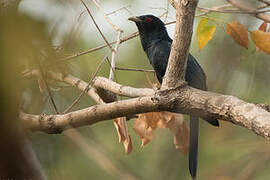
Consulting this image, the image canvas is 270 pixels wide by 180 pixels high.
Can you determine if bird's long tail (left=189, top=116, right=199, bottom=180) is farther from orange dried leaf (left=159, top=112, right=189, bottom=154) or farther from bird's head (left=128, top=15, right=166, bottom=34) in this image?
bird's head (left=128, top=15, right=166, bottom=34)

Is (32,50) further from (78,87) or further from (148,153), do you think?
(148,153)

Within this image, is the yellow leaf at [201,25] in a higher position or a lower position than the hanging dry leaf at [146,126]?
higher

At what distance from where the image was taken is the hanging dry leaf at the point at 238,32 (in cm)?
260

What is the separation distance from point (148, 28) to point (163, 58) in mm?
639

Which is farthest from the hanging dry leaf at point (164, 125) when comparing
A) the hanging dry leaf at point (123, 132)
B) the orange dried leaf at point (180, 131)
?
the hanging dry leaf at point (123, 132)

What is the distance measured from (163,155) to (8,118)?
4352 millimetres

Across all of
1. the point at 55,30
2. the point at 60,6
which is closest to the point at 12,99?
the point at 55,30

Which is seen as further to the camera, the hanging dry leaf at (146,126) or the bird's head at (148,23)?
the bird's head at (148,23)

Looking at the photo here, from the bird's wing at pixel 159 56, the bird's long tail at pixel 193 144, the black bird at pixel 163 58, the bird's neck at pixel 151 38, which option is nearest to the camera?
the bird's long tail at pixel 193 144

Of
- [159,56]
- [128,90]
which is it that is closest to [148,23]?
[159,56]

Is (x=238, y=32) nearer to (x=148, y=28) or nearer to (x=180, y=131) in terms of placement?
(x=180, y=131)

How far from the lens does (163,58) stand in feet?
12.0

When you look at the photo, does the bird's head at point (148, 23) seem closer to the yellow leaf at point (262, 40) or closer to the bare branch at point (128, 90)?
the bare branch at point (128, 90)

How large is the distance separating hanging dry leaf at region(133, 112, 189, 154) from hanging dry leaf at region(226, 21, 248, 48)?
0.74 metres
